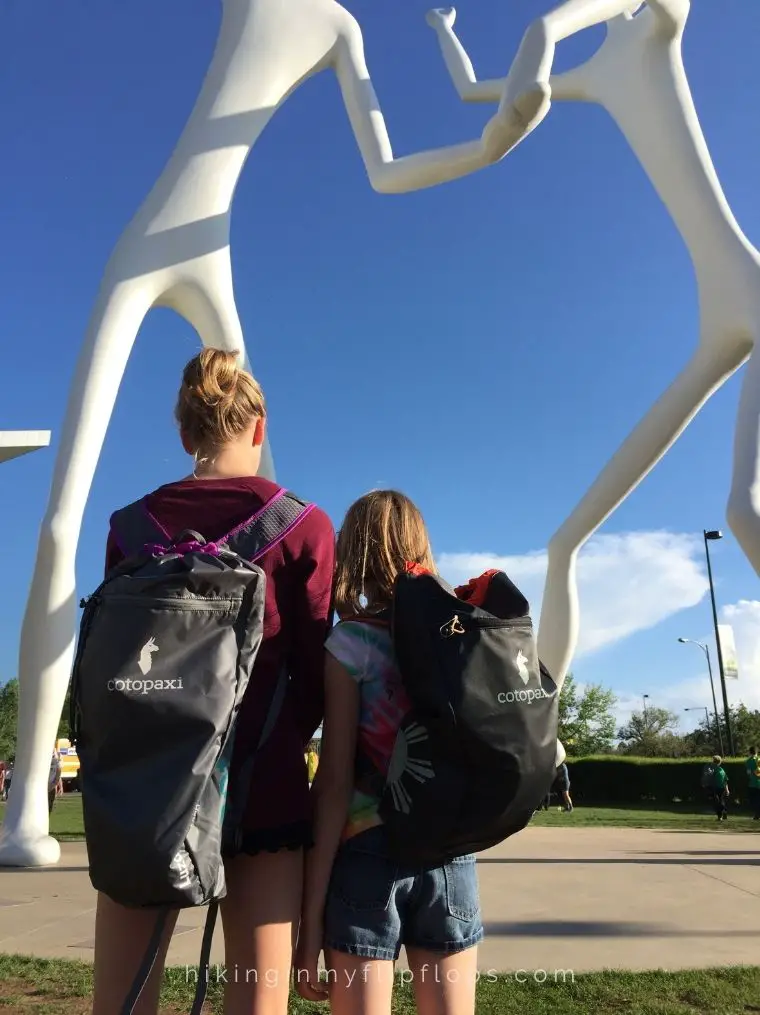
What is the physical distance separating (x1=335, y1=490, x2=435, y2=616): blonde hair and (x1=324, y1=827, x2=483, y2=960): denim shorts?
525 mm

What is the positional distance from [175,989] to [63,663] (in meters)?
2.82

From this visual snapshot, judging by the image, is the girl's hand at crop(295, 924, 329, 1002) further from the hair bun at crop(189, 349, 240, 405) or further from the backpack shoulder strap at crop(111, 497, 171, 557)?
the hair bun at crop(189, 349, 240, 405)

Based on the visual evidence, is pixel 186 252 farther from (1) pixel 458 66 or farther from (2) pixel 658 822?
(2) pixel 658 822

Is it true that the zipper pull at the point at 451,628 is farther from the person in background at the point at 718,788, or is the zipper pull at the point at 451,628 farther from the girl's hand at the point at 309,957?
the person in background at the point at 718,788

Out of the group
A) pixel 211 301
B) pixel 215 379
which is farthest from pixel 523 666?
pixel 211 301

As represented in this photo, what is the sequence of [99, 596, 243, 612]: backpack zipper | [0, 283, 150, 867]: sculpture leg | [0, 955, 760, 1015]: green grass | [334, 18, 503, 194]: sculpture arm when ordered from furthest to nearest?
[334, 18, 503, 194]: sculpture arm < [0, 283, 150, 867]: sculpture leg < [0, 955, 760, 1015]: green grass < [99, 596, 243, 612]: backpack zipper

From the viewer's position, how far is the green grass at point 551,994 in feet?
11.2

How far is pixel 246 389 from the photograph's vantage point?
2039 millimetres

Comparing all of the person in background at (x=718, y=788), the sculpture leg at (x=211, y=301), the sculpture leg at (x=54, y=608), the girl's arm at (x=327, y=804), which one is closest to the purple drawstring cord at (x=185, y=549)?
the girl's arm at (x=327, y=804)

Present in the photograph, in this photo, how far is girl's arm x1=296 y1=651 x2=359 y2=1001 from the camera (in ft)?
5.74

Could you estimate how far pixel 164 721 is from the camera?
59.9 inches

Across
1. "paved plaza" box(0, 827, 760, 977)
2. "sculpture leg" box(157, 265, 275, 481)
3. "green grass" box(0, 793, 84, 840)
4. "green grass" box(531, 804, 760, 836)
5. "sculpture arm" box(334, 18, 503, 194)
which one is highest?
"sculpture arm" box(334, 18, 503, 194)

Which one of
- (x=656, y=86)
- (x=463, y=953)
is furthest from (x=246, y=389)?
(x=656, y=86)

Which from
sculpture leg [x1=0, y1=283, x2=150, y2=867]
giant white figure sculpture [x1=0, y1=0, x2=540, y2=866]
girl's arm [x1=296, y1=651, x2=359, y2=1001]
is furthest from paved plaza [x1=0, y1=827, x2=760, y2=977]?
girl's arm [x1=296, y1=651, x2=359, y2=1001]
